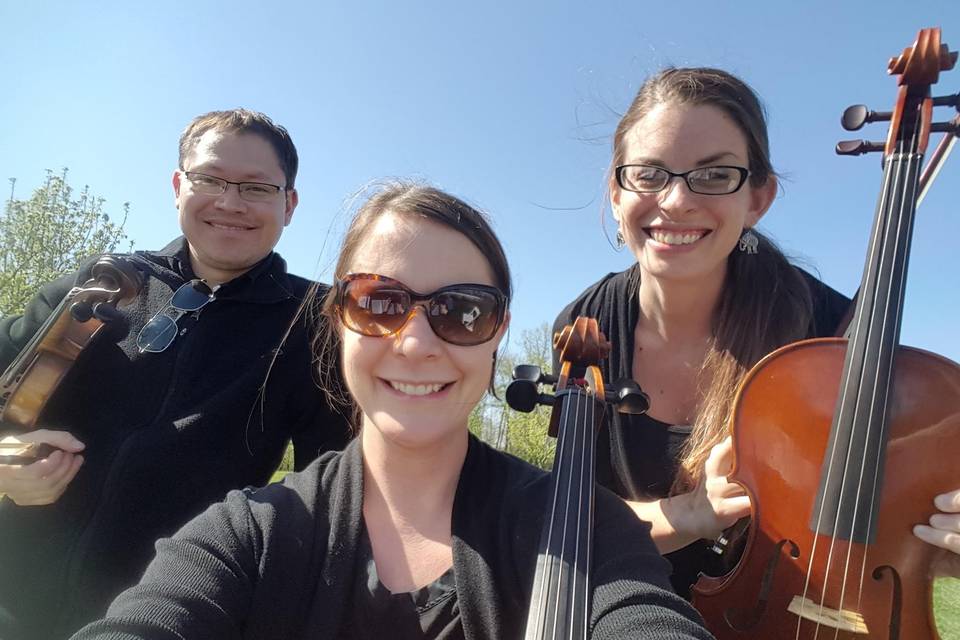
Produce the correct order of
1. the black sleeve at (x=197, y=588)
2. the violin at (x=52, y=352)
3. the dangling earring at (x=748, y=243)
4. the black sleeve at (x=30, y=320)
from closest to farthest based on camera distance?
the black sleeve at (x=197, y=588), the violin at (x=52, y=352), the dangling earring at (x=748, y=243), the black sleeve at (x=30, y=320)

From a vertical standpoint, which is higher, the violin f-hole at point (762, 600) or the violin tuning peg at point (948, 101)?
the violin tuning peg at point (948, 101)

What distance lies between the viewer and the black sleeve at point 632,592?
1.16 m

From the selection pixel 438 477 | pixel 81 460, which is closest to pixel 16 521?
pixel 81 460

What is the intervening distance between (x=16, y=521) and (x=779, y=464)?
112 inches

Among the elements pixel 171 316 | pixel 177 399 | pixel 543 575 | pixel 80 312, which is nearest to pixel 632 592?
pixel 543 575

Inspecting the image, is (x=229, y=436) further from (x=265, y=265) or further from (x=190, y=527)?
(x=190, y=527)

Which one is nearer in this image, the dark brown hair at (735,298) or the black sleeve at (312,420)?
the dark brown hair at (735,298)

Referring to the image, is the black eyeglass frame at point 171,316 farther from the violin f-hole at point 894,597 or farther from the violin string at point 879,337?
the violin f-hole at point 894,597

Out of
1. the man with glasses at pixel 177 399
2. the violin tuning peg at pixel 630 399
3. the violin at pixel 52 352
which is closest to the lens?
the violin tuning peg at pixel 630 399

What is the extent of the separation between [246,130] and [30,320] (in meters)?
1.32

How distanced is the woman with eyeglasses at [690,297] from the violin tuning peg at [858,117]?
31 cm

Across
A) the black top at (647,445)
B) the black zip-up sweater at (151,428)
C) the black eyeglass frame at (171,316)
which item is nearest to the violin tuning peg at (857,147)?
the black top at (647,445)

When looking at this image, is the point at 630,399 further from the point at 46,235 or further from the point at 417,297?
the point at 46,235

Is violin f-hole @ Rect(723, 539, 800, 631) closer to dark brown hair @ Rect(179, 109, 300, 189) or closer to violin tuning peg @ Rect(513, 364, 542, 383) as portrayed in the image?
violin tuning peg @ Rect(513, 364, 542, 383)
